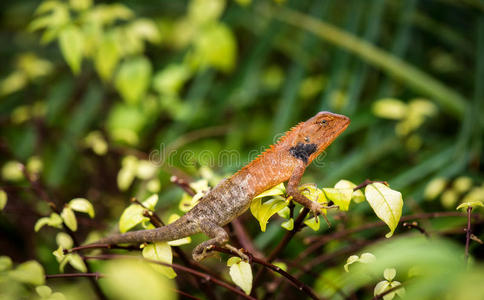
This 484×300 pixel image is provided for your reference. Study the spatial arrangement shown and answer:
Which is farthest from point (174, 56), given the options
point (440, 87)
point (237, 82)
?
point (440, 87)

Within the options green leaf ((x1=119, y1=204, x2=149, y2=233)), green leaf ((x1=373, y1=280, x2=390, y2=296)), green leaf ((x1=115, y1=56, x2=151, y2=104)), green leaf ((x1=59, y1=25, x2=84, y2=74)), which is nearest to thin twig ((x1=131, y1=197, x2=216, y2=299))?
green leaf ((x1=119, y1=204, x2=149, y2=233))

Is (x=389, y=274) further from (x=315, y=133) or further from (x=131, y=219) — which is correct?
(x=131, y=219)

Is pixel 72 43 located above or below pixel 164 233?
above

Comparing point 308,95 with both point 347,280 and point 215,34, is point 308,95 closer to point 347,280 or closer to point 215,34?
point 215,34

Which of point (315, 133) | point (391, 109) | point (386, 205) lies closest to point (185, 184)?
point (315, 133)

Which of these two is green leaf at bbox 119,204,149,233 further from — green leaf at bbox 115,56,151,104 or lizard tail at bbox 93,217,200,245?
green leaf at bbox 115,56,151,104

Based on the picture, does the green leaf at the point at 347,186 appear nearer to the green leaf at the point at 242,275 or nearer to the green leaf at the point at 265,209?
the green leaf at the point at 265,209
